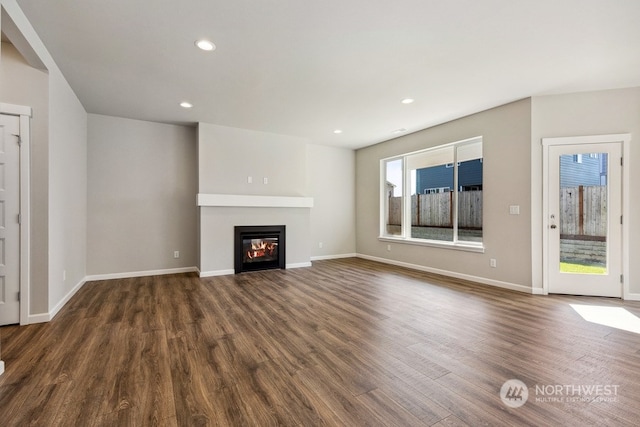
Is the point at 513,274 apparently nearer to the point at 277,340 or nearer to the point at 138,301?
the point at 277,340

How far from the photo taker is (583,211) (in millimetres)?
3852

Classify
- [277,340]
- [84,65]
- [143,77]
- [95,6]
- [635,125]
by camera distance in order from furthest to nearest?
[635,125] → [143,77] → [84,65] → [277,340] → [95,6]

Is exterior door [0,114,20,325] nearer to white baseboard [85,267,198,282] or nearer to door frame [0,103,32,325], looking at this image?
door frame [0,103,32,325]

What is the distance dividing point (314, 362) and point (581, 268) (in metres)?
4.00

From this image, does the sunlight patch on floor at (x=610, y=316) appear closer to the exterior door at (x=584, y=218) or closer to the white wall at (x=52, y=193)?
the exterior door at (x=584, y=218)

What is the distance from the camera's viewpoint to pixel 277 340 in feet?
8.32

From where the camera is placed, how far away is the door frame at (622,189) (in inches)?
144

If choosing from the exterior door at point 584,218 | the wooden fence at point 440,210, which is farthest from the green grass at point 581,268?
the wooden fence at point 440,210

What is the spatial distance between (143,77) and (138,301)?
2.77 metres

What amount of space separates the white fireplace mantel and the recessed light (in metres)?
2.68

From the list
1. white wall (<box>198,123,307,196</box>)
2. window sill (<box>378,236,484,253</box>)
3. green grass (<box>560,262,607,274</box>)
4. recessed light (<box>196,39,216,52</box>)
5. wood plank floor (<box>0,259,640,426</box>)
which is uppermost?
recessed light (<box>196,39,216,52</box>)

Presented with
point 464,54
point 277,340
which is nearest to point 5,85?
point 277,340

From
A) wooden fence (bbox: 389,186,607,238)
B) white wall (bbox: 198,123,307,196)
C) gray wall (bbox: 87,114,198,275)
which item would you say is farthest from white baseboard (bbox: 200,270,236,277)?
wooden fence (bbox: 389,186,607,238)

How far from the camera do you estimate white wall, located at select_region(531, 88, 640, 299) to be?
3.64 m
